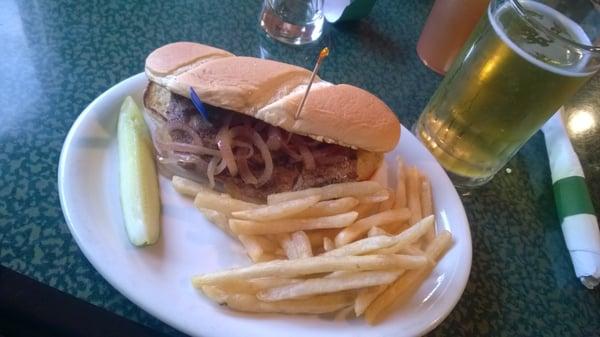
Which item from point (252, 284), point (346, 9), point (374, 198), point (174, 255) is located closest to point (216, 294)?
point (252, 284)

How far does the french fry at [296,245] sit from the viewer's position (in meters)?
1.27

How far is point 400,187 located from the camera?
5.09 feet

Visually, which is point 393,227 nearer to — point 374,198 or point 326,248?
point 374,198

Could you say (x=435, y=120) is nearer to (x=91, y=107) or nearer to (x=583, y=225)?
(x=583, y=225)

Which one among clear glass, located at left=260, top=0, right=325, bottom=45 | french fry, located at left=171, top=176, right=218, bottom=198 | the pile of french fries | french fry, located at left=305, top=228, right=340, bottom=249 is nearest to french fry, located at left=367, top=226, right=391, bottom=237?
the pile of french fries

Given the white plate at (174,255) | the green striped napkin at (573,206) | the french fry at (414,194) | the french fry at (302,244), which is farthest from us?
the green striped napkin at (573,206)

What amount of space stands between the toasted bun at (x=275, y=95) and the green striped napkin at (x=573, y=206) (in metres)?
0.66

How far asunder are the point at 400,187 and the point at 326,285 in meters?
0.50

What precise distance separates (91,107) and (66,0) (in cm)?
77

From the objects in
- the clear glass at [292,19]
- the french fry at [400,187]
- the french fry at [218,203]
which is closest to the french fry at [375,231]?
the french fry at [400,187]

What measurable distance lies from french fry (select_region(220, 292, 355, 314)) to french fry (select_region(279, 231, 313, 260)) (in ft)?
0.38

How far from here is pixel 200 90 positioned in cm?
146

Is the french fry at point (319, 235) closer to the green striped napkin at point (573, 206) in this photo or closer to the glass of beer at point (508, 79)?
the glass of beer at point (508, 79)

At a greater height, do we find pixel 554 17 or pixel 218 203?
pixel 554 17
